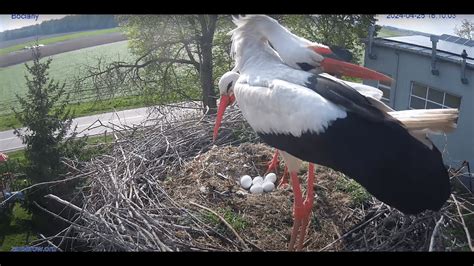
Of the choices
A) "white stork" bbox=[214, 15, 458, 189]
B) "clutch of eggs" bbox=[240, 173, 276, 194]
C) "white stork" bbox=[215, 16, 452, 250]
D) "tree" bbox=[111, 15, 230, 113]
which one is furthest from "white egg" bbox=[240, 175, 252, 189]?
"white stork" bbox=[214, 15, 458, 189]

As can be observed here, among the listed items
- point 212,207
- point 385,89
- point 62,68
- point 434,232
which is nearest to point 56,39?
point 62,68

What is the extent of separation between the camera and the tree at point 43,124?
213 centimetres

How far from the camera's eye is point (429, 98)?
2.03 m

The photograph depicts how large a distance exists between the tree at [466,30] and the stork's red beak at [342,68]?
0.30m

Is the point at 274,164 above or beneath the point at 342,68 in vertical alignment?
beneath

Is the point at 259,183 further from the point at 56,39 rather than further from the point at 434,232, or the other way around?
the point at 56,39

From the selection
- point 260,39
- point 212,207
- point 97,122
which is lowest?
point 212,207

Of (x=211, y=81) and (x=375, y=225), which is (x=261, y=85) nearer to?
(x=211, y=81)

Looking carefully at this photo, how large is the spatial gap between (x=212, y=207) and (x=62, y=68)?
87 centimetres

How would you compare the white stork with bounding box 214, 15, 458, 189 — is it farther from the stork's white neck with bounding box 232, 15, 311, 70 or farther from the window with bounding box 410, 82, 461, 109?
the window with bounding box 410, 82, 461, 109

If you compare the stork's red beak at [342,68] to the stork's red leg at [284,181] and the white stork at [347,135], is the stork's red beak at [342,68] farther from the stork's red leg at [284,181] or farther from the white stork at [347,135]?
the stork's red leg at [284,181]
